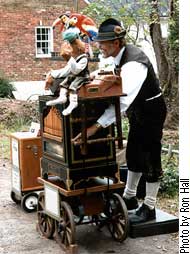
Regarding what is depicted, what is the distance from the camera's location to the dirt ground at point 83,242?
4.70 m

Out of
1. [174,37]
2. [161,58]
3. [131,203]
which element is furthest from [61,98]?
[161,58]

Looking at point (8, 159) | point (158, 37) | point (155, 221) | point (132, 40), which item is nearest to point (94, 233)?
point (155, 221)

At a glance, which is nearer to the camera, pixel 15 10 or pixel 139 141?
pixel 139 141

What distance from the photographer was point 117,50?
4461 mm

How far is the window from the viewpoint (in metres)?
21.4

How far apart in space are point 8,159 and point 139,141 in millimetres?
4471

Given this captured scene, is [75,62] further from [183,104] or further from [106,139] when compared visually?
[183,104]

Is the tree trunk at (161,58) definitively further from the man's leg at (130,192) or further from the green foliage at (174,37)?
the man's leg at (130,192)

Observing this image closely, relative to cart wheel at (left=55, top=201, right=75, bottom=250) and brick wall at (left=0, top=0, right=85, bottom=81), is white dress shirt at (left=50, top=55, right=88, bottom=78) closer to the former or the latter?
cart wheel at (left=55, top=201, right=75, bottom=250)

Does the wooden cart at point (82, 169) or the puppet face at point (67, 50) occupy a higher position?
the puppet face at point (67, 50)

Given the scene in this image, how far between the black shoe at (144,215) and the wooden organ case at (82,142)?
35cm

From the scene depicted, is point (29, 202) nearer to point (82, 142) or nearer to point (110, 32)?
point (82, 142)

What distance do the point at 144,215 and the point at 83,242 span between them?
1.97 ft

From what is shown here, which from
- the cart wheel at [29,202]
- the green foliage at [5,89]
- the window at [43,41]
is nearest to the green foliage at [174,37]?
the cart wheel at [29,202]
